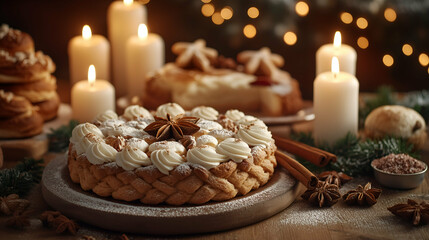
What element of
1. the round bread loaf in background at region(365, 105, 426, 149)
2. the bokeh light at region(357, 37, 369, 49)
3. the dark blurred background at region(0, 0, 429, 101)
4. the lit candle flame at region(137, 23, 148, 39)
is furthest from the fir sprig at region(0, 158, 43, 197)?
the bokeh light at region(357, 37, 369, 49)

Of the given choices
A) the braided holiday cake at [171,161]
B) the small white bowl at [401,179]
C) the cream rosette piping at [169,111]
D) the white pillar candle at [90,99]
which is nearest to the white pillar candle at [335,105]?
the small white bowl at [401,179]

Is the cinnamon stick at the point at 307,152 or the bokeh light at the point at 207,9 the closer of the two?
the cinnamon stick at the point at 307,152

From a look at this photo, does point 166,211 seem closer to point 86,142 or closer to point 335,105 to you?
point 86,142

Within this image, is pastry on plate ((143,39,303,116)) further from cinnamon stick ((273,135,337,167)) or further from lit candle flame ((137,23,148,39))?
cinnamon stick ((273,135,337,167))

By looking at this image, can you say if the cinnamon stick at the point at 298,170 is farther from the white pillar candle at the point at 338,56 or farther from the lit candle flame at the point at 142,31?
the lit candle flame at the point at 142,31

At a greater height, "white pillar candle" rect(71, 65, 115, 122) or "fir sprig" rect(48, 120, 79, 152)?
"white pillar candle" rect(71, 65, 115, 122)

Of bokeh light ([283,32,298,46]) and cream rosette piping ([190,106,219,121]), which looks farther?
bokeh light ([283,32,298,46])
